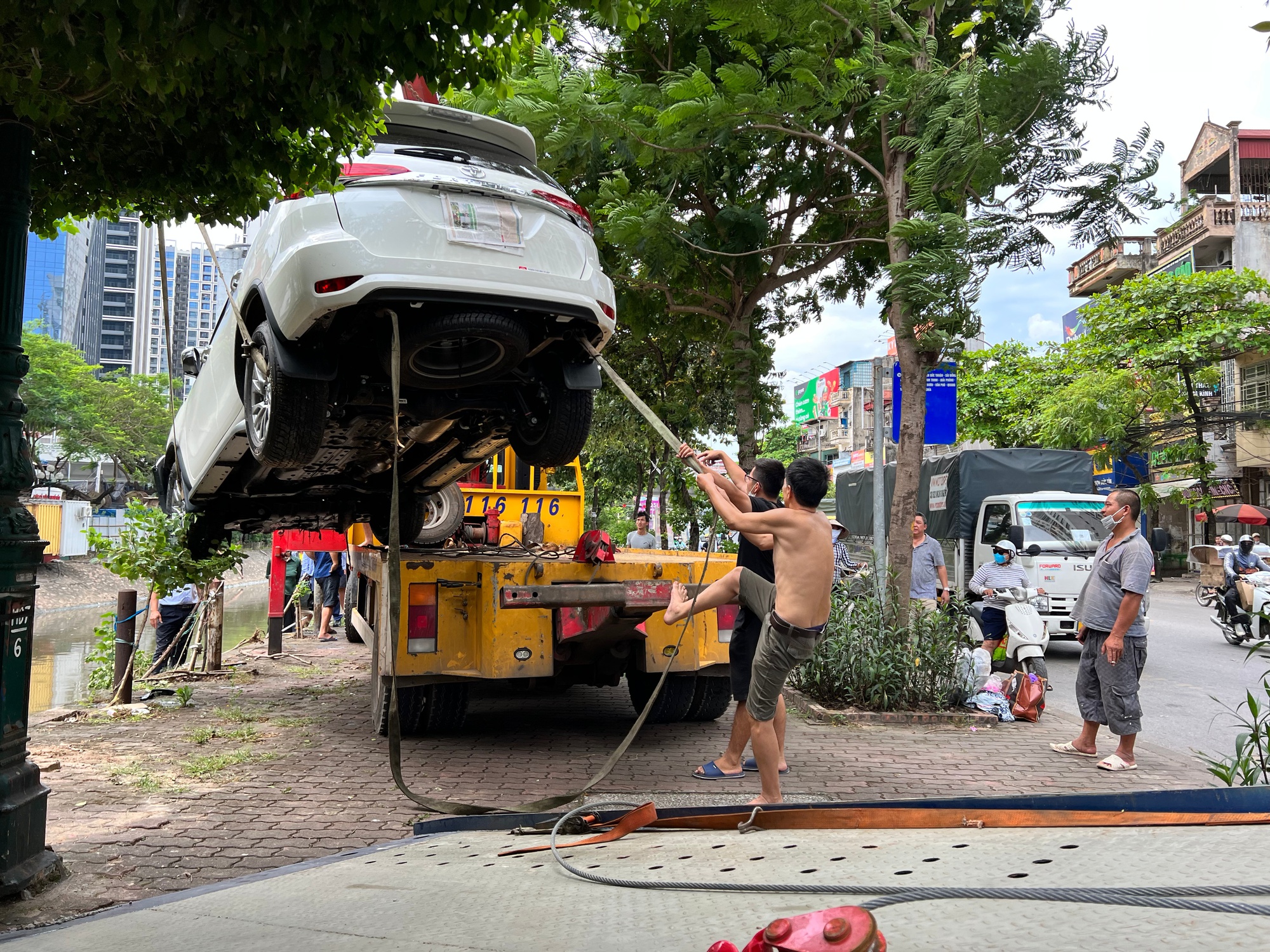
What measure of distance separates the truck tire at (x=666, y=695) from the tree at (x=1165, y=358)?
2337cm

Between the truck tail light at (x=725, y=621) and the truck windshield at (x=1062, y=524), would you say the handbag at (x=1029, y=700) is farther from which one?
the truck windshield at (x=1062, y=524)

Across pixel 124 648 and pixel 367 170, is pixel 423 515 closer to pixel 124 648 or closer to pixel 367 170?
pixel 124 648

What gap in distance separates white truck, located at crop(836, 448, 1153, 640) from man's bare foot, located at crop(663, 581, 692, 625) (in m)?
5.62

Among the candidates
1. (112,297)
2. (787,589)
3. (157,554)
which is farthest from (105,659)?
(112,297)

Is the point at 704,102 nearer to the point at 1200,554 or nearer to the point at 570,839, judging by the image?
the point at 570,839

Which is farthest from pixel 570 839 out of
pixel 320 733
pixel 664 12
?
pixel 664 12

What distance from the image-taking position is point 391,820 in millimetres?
4844

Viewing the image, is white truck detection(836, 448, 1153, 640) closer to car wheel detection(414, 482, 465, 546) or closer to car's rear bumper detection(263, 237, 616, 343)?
car wheel detection(414, 482, 465, 546)

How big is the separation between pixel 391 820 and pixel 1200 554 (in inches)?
1137

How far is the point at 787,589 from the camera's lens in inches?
185

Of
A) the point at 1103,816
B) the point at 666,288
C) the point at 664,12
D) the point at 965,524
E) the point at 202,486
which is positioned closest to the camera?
the point at 1103,816

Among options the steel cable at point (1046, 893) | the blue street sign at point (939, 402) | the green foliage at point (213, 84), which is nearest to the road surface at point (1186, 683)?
the blue street sign at point (939, 402)

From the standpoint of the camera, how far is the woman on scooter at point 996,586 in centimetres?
905

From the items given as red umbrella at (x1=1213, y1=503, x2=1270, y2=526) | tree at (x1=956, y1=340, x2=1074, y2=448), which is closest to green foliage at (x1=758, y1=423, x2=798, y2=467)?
tree at (x1=956, y1=340, x2=1074, y2=448)
